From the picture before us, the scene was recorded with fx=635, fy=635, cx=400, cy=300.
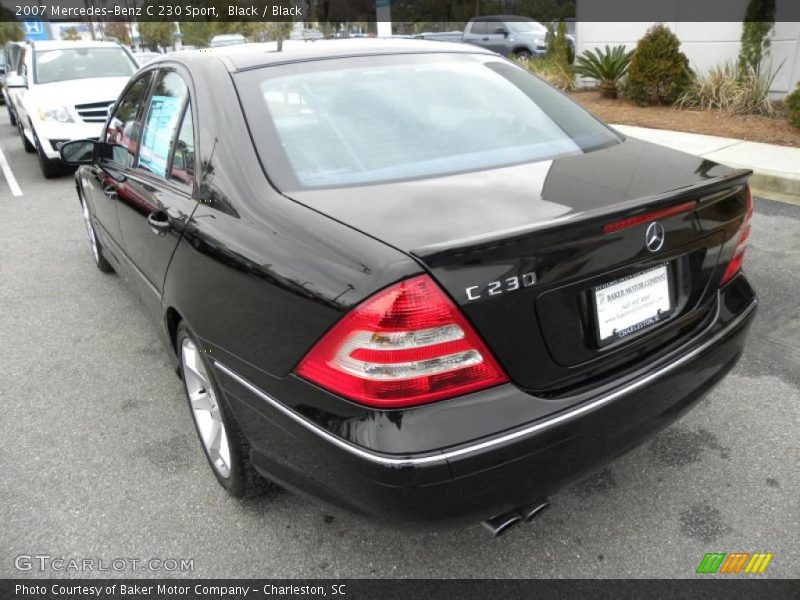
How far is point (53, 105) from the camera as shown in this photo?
8250 millimetres

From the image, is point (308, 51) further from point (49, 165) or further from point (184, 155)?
point (49, 165)

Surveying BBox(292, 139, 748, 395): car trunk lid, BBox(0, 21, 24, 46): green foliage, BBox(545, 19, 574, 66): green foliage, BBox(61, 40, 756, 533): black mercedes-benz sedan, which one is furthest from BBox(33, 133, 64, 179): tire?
BBox(0, 21, 24, 46): green foliage

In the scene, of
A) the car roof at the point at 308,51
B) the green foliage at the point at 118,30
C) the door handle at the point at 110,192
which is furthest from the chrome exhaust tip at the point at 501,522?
the green foliage at the point at 118,30

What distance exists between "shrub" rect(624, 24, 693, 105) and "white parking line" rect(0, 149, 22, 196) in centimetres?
937

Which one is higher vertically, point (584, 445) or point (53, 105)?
point (53, 105)

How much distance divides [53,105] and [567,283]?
28.1ft

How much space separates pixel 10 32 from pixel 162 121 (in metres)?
45.8

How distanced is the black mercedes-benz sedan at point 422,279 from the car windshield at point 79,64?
7.53 m

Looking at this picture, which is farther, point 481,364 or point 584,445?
point 584,445

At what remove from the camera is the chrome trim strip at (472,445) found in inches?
62.3

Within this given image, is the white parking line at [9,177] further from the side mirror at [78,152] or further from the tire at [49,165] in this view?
the side mirror at [78,152]

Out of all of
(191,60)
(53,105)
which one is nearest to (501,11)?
(53,105)

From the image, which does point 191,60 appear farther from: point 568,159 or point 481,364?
point 481,364

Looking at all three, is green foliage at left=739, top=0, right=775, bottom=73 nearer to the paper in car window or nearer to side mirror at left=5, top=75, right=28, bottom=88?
the paper in car window
